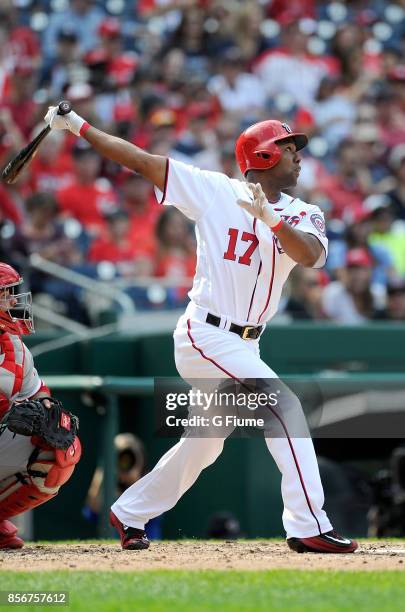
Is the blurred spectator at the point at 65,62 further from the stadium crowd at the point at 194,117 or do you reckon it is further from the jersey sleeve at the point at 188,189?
the jersey sleeve at the point at 188,189

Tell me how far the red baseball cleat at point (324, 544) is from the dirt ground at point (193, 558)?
0.04 metres

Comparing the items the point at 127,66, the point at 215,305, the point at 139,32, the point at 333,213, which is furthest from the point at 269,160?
the point at 139,32

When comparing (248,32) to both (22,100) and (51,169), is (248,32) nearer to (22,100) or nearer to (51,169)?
(22,100)

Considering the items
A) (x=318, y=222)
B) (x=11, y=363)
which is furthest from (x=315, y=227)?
(x=11, y=363)

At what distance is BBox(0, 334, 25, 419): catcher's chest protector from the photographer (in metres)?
5.32

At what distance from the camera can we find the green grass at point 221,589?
3.86 metres

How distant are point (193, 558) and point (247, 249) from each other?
4.31 ft

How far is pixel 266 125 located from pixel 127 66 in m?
7.35

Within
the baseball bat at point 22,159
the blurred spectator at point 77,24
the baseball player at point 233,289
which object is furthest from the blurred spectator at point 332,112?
the baseball bat at point 22,159

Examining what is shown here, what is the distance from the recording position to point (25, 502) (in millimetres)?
5480

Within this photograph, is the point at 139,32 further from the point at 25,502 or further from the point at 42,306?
the point at 25,502

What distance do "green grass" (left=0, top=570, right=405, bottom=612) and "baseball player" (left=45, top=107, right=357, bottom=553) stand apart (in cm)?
58

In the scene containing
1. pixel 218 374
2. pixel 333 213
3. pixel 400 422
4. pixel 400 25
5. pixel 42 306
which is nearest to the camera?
pixel 218 374

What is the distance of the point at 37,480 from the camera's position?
538 cm
